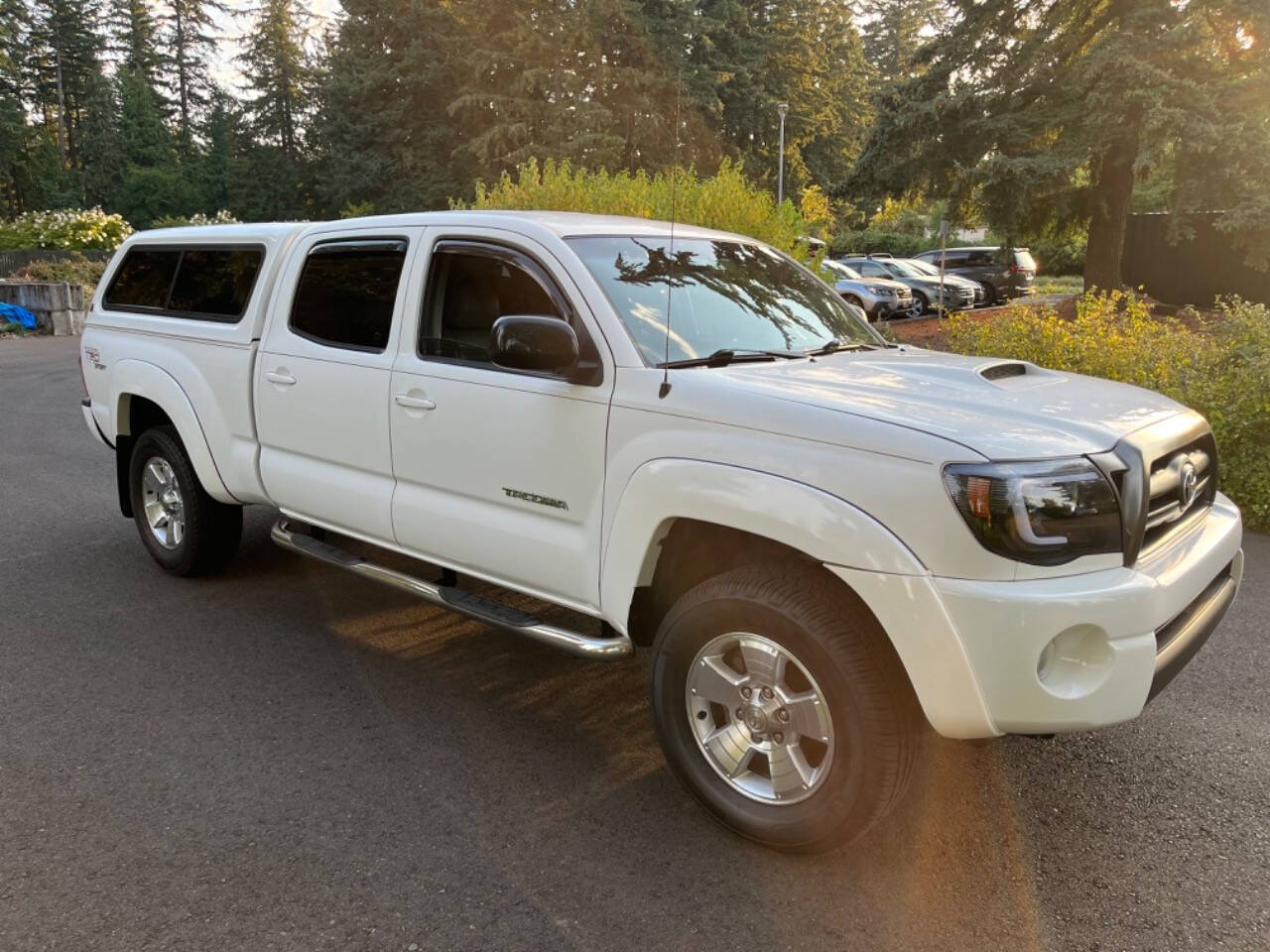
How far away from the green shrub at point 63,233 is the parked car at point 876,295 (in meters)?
20.9

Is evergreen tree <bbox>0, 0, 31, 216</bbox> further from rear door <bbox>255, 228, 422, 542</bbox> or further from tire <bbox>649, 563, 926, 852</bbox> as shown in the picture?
tire <bbox>649, 563, 926, 852</bbox>

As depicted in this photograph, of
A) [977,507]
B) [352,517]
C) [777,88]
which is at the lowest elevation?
[352,517]

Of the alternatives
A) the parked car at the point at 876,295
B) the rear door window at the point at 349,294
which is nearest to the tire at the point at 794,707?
the rear door window at the point at 349,294

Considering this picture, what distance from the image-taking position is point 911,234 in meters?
59.0

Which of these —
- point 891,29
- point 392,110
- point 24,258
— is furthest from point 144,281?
point 891,29

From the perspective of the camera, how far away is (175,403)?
5.16m

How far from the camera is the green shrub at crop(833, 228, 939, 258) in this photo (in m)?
52.6

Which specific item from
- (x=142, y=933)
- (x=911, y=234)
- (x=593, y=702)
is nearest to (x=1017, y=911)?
(x=593, y=702)

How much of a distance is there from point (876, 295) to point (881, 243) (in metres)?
33.3

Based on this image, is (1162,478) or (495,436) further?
(495,436)

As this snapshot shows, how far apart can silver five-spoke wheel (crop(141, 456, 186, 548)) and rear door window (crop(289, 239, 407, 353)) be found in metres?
1.49

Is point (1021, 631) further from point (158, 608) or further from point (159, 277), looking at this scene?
point (159, 277)

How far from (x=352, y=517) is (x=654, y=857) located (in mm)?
2069

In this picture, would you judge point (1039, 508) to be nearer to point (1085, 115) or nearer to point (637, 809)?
point (637, 809)
